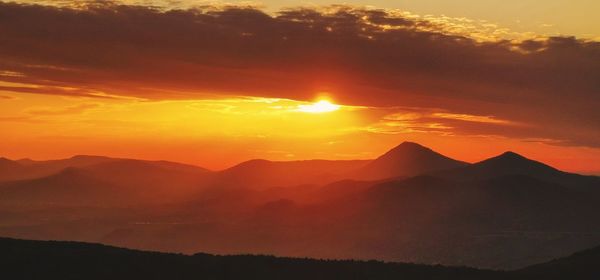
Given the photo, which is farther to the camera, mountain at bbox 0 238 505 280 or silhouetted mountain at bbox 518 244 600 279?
silhouetted mountain at bbox 518 244 600 279

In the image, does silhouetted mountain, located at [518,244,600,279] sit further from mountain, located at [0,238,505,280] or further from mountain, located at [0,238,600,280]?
mountain, located at [0,238,505,280]

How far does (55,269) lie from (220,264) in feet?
32.4

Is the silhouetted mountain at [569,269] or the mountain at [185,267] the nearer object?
the mountain at [185,267]

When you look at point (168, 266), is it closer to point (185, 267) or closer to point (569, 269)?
point (185, 267)

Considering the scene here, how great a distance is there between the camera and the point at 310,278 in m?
43.2

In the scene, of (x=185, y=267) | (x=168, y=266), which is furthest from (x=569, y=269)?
(x=168, y=266)

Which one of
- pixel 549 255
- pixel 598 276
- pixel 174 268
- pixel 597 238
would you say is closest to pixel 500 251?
pixel 549 255

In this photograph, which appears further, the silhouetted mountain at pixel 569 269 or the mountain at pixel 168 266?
the silhouetted mountain at pixel 569 269

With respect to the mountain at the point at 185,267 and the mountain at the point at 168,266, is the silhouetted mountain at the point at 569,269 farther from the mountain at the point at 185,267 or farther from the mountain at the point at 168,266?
the mountain at the point at 168,266

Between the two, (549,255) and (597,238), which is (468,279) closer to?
(549,255)

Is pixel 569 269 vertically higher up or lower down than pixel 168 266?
higher up

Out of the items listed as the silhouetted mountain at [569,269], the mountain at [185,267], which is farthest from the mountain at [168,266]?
the silhouetted mountain at [569,269]

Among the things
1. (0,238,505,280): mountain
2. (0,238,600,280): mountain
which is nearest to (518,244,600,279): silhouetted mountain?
(0,238,600,280): mountain

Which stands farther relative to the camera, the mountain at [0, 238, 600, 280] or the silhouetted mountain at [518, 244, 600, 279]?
the silhouetted mountain at [518, 244, 600, 279]
